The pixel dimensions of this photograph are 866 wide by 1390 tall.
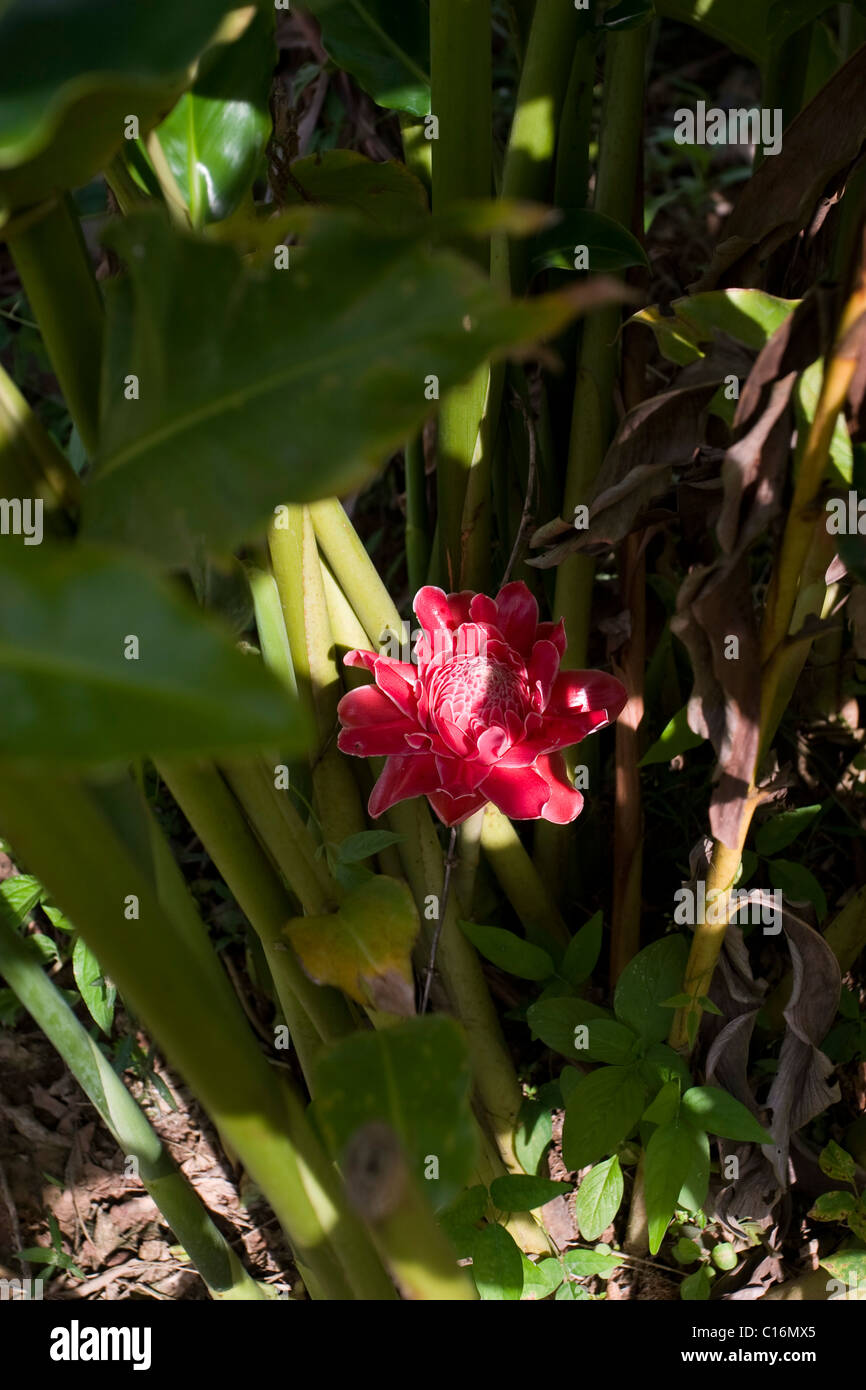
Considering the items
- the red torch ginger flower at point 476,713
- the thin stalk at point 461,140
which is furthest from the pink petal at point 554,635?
the thin stalk at point 461,140

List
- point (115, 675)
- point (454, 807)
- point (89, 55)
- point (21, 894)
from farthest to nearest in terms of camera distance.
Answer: point (21, 894), point (454, 807), point (89, 55), point (115, 675)

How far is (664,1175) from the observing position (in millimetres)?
634

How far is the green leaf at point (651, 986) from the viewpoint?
68cm

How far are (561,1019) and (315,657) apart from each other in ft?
0.96

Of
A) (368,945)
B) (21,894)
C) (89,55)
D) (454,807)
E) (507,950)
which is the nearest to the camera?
(89,55)

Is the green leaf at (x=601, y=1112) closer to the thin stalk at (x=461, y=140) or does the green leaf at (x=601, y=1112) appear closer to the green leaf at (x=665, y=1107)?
the green leaf at (x=665, y=1107)

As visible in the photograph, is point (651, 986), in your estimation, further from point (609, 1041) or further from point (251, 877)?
point (251, 877)

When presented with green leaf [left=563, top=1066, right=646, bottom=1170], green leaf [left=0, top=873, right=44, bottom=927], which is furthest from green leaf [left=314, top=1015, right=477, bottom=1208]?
green leaf [left=0, top=873, right=44, bottom=927]

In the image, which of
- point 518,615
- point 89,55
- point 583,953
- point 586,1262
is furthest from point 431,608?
point 586,1262

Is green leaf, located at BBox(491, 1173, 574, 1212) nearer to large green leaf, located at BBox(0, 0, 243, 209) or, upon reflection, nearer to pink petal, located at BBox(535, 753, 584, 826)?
pink petal, located at BBox(535, 753, 584, 826)

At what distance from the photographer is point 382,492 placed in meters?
1.27

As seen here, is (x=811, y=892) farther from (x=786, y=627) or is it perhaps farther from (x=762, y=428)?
(x=762, y=428)

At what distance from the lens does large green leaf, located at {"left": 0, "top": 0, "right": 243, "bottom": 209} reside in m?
0.35

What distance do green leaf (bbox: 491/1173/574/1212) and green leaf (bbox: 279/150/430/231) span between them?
620mm
